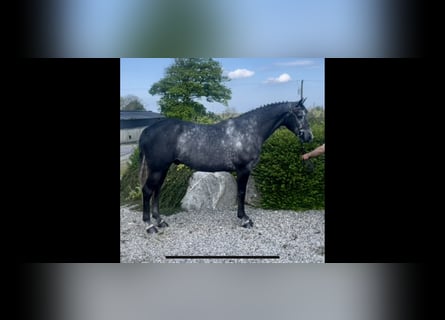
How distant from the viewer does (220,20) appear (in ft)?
21.4

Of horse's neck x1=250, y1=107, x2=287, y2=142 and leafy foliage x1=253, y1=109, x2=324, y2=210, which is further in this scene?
leafy foliage x1=253, y1=109, x2=324, y2=210

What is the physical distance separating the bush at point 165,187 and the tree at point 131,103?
0.59 meters

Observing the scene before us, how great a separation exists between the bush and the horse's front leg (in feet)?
2.37

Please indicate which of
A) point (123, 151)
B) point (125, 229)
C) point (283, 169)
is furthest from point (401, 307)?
point (123, 151)

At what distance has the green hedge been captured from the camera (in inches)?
263

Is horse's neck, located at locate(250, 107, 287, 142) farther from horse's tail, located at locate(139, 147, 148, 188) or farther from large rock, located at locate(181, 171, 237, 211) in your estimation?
horse's tail, located at locate(139, 147, 148, 188)

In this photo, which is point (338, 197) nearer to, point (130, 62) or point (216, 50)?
point (216, 50)

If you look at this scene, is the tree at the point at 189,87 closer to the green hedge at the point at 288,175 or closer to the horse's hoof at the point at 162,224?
the green hedge at the point at 288,175

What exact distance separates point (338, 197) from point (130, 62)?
138 inches

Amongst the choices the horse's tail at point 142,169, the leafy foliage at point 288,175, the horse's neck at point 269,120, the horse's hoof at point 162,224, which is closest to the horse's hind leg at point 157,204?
the horse's hoof at point 162,224

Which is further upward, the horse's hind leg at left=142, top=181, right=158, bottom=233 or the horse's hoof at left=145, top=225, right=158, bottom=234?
the horse's hind leg at left=142, top=181, right=158, bottom=233

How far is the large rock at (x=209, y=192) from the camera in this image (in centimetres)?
663

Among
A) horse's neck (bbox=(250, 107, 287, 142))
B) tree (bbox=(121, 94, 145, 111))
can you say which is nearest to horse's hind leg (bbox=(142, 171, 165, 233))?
tree (bbox=(121, 94, 145, 111))

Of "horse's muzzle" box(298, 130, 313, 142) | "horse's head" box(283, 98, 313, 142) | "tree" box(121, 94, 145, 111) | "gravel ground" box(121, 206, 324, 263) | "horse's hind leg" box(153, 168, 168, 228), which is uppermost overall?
"tree" box(121, 94, 145, 111)
